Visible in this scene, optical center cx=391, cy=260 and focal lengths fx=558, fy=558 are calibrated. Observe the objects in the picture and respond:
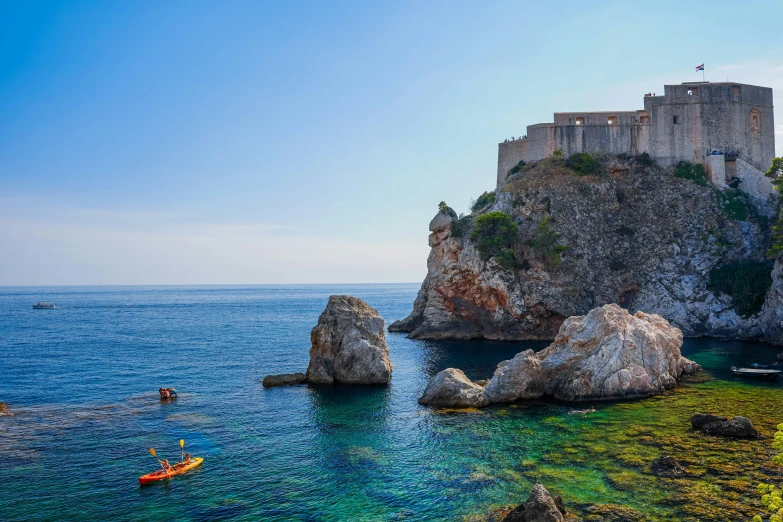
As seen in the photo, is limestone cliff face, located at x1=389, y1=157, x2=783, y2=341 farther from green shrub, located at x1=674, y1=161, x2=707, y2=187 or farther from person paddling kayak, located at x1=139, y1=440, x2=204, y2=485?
person paddling kayak, located at x1=139, y1=440, x2=204, y2=485

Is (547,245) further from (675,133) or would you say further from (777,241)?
(675,133)

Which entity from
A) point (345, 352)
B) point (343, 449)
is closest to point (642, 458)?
point (343, 449)

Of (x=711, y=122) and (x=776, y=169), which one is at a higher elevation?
(x=711, y=122)

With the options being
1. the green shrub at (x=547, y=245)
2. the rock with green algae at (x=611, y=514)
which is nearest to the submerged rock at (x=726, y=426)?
the rock with green algae at (x=611, y=514)

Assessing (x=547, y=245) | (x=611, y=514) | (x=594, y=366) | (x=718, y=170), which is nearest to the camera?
(x=611, y=514)

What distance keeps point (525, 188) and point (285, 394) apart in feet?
133

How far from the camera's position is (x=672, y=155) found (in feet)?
221

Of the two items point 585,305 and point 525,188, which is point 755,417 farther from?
point 525,188

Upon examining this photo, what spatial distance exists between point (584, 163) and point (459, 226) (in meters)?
16.9

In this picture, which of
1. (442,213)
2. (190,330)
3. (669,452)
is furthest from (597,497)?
(190,330)

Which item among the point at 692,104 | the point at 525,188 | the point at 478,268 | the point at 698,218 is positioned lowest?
the point at 478,268

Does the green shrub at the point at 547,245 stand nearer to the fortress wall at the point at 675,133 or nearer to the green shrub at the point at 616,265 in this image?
the green shrub at the point at 616,265

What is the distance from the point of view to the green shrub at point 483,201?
72188mm

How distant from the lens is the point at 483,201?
74.1m
